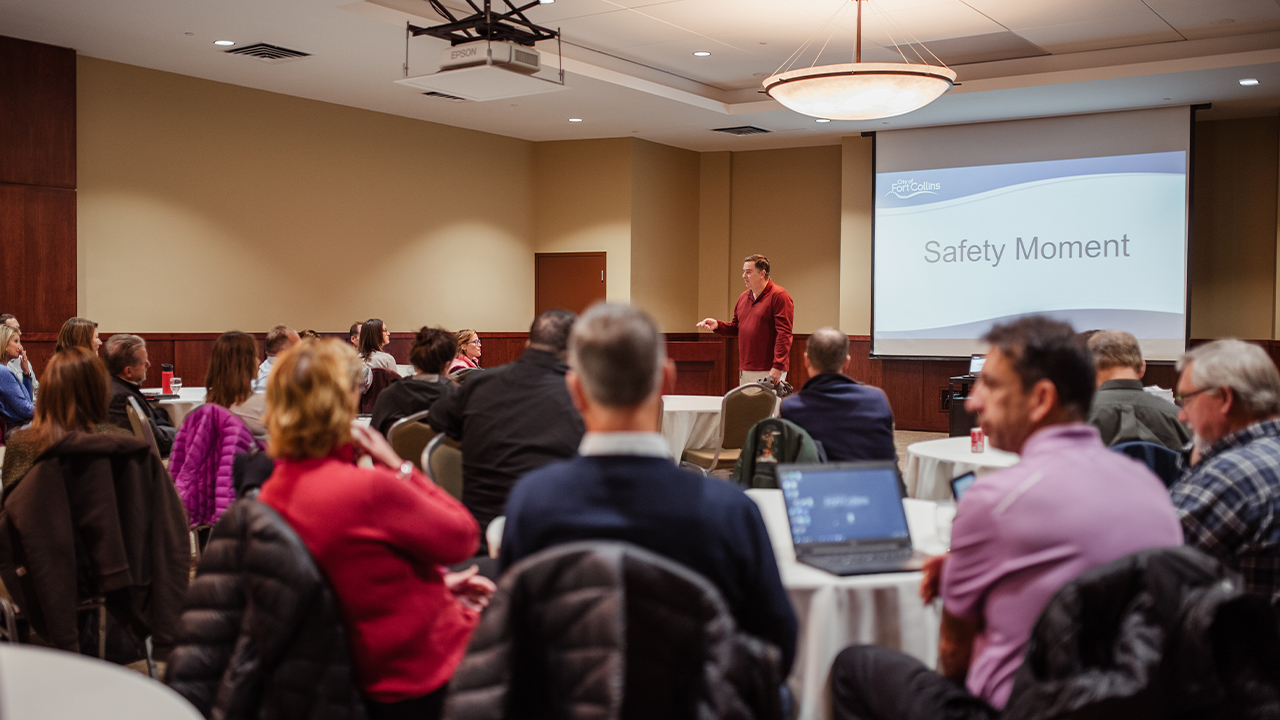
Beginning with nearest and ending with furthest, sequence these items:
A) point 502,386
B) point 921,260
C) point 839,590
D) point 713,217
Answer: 1. point 839,590
2. point 502,386
3. point 921,260
4. point 713,217

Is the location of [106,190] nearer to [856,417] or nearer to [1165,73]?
[856,417]

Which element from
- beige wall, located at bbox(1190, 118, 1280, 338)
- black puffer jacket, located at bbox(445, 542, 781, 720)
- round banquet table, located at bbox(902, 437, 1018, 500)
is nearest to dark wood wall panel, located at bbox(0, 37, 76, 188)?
round banquet table, located at bbox(902, 437, 1018, 500)

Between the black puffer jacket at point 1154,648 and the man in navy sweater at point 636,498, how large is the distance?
0.43 m

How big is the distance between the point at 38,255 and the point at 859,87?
249 inches

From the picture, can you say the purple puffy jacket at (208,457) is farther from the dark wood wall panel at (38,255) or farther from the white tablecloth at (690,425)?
the dark wood wall panel at (38,255)

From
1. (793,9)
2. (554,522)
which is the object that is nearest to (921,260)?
(793,9)

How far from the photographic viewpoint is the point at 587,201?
11.9m

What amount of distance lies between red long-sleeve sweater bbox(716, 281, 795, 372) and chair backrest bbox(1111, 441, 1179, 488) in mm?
4820

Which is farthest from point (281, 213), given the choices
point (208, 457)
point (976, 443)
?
point (976, 443)

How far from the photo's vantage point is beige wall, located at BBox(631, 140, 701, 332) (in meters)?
11.8

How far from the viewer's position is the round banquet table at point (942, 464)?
4.24m

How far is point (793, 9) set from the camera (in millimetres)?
7547

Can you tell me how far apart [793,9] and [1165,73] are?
3.28 meters

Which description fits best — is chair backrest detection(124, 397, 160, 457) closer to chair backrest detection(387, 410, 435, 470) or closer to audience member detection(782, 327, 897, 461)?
chair backrest detection(387, 410, 435, 470)
